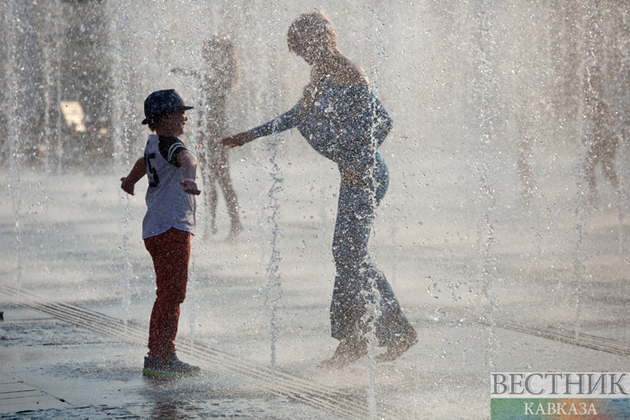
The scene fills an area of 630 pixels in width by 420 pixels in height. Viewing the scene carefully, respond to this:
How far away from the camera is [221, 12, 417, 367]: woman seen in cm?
389

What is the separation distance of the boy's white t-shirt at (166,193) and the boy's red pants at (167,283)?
0.04 m

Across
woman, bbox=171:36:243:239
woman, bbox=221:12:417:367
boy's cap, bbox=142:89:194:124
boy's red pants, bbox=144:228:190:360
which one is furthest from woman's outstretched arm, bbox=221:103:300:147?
woman, bbox=171:36:243:239

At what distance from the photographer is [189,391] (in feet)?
11.7

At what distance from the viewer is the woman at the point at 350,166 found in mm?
3893

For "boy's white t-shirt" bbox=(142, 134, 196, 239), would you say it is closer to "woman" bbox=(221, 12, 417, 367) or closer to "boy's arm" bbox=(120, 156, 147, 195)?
"boy's arm" bbox=(120, 156, 147, 195)

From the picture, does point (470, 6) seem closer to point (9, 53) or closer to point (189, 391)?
point (9, 53)

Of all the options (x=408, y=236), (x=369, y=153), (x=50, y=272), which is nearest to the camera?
(x=369, y=153)

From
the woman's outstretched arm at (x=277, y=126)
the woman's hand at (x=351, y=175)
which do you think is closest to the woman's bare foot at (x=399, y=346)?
the woman's hand at (x=351, y=175)

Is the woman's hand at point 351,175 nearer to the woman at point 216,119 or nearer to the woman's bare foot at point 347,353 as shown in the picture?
the woman's bare foot at point 347,353

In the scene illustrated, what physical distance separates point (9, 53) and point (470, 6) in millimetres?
13488

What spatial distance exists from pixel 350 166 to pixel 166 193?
33.6 inches

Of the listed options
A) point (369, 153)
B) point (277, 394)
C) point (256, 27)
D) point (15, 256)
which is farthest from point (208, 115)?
point (256, 27)

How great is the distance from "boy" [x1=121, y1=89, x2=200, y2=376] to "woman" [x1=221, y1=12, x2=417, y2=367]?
1.70 ft

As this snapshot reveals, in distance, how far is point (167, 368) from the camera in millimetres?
3785
